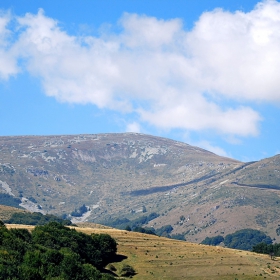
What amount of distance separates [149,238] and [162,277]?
4656 centimetres

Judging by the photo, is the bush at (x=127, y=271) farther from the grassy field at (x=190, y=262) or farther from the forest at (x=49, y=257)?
the forest at (x=49, y=257)

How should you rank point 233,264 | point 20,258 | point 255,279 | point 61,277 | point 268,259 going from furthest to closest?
1. point 268,259
2. point 233,264
3. point 255,279
4. point 20,258
5. point 61,277

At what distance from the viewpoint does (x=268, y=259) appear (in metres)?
149

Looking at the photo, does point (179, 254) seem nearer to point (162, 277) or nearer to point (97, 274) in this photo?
point (162, 277)

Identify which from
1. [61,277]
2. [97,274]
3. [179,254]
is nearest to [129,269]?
[179,254]

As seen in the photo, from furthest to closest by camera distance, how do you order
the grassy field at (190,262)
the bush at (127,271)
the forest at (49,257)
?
the grassy field at (190,262), the bush at (127,271), the forest at (49,257)

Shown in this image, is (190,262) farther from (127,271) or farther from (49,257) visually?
(49,257)

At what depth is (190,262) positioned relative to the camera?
14100 cm

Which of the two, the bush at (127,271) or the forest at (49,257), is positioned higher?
the forest at (49,257)

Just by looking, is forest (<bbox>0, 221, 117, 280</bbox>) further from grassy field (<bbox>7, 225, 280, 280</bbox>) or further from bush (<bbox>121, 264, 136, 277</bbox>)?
grassy field (<bbox>7, 225, 280, 280</bbox>)

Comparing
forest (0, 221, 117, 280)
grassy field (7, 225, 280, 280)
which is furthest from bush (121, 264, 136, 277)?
forest (0, 221, 117, 280)

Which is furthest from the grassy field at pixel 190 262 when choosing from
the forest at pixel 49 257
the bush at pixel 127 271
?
the forest at pixel 49 257

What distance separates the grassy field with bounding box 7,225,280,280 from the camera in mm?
130750

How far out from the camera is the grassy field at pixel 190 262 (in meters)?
131
